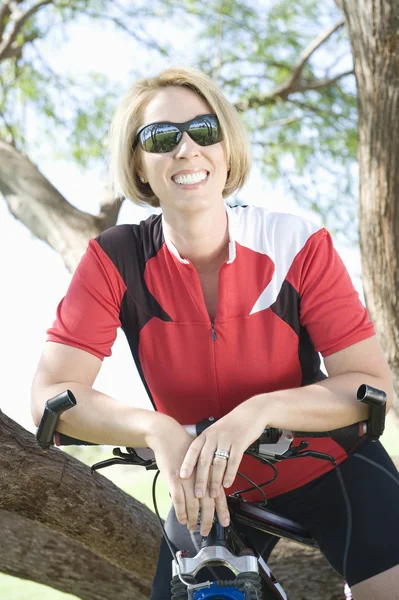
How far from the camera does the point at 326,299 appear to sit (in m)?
1.91

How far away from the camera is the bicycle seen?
1416 mm

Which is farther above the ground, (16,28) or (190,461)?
(16,28)

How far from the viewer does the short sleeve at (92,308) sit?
195cm

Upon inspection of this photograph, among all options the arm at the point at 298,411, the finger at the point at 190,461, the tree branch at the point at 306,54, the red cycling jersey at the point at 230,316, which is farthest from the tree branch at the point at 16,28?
the finger at the point at 190,461

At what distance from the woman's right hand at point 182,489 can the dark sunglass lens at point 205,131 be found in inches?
31.3

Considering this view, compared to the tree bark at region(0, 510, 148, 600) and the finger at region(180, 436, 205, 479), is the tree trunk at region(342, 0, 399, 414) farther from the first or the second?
the finger at region(180, 436, 205, 479)

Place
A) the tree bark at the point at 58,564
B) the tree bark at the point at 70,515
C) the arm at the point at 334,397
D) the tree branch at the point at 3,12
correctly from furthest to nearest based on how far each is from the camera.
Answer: the tree branch at the point at 3,12
the tree bark at the point at 58,564
the tree bark at the point at 70,515
the arm at the point at 334,397

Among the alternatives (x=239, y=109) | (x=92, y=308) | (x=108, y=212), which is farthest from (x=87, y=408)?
(x=239, y=109)

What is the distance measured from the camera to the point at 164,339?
1997mm

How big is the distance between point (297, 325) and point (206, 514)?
65 centimetres

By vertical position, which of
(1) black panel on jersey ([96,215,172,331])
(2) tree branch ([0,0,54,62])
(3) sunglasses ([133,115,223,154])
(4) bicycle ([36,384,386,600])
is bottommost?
(4) bicycle ([36,384,386,600])

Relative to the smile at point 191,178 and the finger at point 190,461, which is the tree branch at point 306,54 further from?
the finger at point 190,461

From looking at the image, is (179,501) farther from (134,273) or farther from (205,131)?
(205,131)

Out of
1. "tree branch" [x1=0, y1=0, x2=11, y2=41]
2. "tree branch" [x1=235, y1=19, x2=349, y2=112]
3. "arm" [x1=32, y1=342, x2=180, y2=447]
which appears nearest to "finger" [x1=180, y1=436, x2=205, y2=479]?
"arm" [x1=32, y1=342, x2=180, y2=447]
